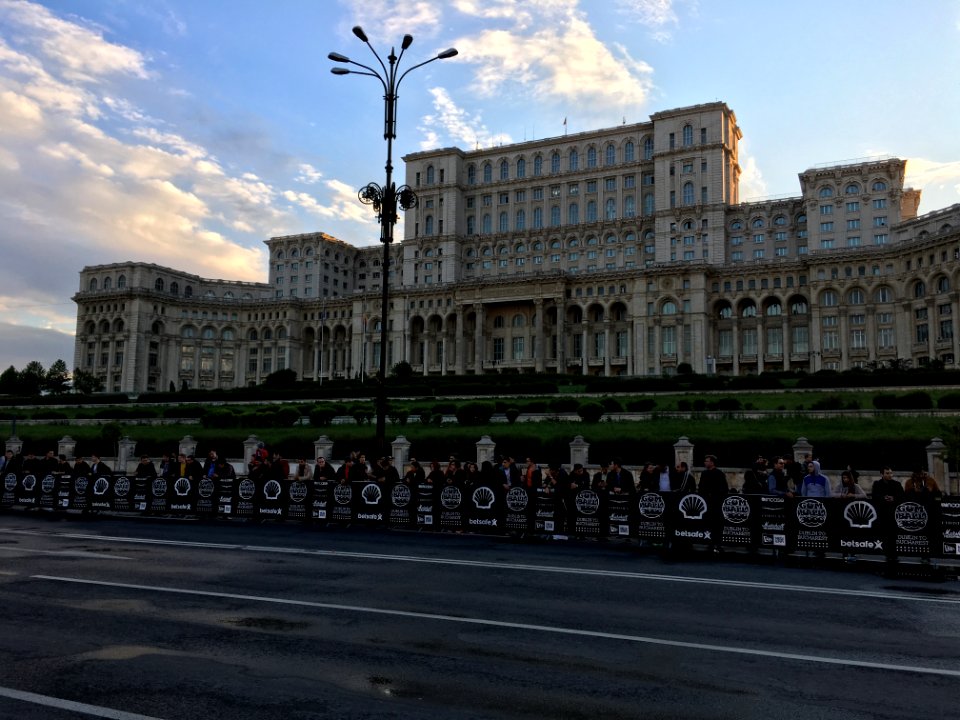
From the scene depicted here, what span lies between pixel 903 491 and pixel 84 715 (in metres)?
14.0

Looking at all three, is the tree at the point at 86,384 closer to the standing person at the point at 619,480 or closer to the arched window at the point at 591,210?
the arched window at the point at 591,210

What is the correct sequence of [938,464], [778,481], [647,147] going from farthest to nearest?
1. [647,147]
2. [938,464]
3. [778,481]

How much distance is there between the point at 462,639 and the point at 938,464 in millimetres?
18884

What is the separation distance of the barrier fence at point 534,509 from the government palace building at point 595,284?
64.8 metres

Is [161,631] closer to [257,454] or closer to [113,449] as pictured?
[257,454]

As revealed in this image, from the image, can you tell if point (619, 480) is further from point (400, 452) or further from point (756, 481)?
point (400, 452)

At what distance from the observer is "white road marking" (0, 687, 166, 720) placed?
5148 mm

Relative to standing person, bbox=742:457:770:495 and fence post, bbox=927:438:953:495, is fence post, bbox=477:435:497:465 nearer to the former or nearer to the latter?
standing person, bbox=742:457:770:495

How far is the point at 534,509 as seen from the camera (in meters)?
16.2

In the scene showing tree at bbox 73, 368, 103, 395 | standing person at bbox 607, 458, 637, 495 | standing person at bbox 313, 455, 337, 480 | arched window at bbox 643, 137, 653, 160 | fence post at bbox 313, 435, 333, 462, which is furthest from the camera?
arched window at bbox 643, 137, 653, 160

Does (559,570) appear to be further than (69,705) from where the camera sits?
Yes

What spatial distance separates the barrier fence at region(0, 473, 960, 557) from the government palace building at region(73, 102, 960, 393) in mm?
64763

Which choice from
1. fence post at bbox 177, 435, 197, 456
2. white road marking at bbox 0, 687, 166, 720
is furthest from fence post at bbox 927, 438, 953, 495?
fence post at bbox 177, 435, 197, 456

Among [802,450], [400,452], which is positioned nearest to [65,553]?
[400,452]
